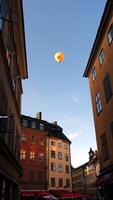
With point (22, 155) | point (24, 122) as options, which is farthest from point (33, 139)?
point (22, 155)

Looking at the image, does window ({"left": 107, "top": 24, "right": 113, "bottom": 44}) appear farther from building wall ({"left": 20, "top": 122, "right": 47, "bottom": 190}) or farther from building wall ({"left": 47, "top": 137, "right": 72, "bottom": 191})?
building wall ({"left": 47, "top": 137, "right": 72, "bottom": 191})

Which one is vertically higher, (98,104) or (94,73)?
(94,73)

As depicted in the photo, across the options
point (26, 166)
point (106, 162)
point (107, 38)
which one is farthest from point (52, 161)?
point (107, 38)

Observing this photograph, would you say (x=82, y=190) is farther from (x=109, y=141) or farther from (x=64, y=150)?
(x=109, y=141)

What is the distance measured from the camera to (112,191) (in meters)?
16.6

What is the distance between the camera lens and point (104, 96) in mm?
17781

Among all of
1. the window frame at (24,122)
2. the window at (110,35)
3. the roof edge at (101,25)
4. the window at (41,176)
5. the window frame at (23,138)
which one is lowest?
the window at (41,176)

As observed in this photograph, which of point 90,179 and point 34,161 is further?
point 90,179

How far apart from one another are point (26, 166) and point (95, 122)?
28318mm

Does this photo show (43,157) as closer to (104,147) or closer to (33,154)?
(33,154)

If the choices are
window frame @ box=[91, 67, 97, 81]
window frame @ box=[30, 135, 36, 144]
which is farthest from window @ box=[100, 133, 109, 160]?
window frame @ box=[30, 135, 36, 144]

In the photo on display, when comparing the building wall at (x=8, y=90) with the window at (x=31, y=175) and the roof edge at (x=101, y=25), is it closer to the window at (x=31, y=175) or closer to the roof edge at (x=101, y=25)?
the roof edge at (x=101, y=25)

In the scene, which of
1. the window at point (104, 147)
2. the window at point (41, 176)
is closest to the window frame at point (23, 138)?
the window at point (41, 176)

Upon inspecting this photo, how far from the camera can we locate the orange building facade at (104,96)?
16.1m
